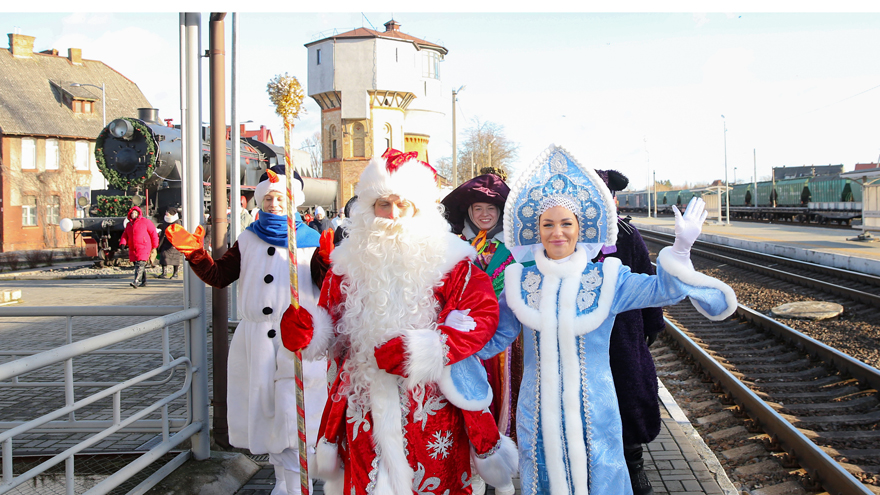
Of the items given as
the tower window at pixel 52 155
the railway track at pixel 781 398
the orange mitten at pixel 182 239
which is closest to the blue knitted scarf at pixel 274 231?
the orange mitten at pixel 182 239

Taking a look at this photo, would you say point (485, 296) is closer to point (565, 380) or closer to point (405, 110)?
point (565, 380)

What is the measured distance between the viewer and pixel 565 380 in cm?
283

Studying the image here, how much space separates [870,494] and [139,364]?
281 inches

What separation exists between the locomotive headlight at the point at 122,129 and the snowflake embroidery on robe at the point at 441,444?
1539cm

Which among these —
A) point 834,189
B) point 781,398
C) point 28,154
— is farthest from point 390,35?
point 781,398

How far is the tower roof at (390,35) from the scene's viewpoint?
53.2 metres

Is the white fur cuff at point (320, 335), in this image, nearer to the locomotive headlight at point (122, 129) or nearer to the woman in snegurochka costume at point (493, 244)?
the woman in snegurochka costume at point (493, 244)

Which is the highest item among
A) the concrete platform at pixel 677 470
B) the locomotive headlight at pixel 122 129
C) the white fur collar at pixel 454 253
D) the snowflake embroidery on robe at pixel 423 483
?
the locomotive headlight at pixel 122 129

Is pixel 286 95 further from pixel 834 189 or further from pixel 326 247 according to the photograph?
pixel 834 189

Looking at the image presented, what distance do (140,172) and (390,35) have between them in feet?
143

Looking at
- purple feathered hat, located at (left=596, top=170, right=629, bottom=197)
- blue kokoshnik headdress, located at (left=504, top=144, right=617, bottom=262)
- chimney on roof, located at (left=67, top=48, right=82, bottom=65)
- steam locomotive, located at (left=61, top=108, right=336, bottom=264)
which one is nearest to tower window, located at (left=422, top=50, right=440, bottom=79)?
chimney on roof, located at (left=67, top=48, right=82, bottom=65)

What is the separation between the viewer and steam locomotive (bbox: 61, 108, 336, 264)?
52.5 ft

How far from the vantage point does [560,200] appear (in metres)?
2.95

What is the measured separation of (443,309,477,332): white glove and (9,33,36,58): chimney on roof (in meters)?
45.6
